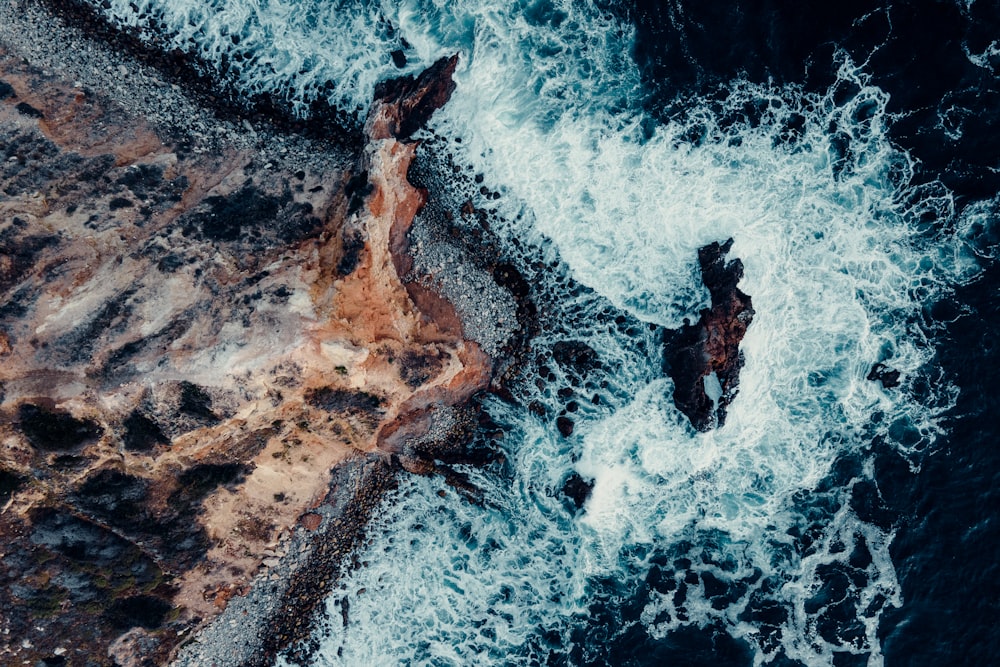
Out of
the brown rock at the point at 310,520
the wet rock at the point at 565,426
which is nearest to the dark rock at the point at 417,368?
the wet rock at the point at 565,426

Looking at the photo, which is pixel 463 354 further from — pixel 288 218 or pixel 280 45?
pixel 280 45

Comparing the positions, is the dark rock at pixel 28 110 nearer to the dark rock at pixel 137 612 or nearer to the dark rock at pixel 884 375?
the dark rock at pixel 137 612

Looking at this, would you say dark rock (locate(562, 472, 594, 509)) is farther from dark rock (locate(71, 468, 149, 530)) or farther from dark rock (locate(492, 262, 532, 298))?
dark rock (locate(71, 468, 149, 530))

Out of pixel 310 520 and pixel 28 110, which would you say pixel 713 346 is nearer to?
pixel 310 520

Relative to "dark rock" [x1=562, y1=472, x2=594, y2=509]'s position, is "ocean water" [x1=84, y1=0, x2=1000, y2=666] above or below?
above

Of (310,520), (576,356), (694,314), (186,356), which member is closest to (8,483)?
(186,356)

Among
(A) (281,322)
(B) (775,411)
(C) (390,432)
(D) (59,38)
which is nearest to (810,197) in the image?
(B) (775,411)

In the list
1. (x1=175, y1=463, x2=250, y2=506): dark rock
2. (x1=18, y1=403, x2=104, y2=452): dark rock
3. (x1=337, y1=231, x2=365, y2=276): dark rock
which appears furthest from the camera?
(x1=175, y1=463, x2=250, y2=506): dark rock

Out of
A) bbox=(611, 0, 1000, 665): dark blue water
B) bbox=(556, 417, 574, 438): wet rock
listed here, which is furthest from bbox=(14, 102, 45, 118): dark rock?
bbox=(611, 0, 1000, 665): dark blue water
